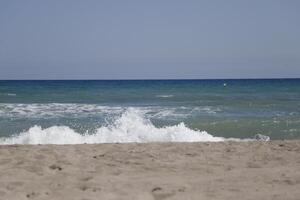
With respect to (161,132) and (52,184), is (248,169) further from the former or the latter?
(161,132)

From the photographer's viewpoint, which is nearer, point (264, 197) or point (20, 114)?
point (264, 197)

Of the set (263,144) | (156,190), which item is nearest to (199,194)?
(156,190)

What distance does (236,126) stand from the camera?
13.9 metres

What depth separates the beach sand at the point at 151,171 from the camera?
15.2ft

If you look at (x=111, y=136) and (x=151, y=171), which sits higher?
(x=151, y=171)

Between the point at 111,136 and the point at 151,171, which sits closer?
the point at 151,171

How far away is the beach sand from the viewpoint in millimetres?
4645

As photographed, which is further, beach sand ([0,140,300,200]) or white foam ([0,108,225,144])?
white foam ([0,108,225,144])

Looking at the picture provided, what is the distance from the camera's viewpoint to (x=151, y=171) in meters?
5.54

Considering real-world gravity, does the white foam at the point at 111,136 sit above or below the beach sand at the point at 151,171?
below

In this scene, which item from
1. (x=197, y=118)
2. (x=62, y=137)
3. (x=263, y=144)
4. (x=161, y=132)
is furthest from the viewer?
(x=197, y=118)

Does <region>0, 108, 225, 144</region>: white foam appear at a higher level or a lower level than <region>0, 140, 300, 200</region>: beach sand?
lower

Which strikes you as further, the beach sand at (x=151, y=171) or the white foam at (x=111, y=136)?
the white foam at (x=111, y=136)

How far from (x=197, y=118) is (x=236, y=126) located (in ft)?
7.17
